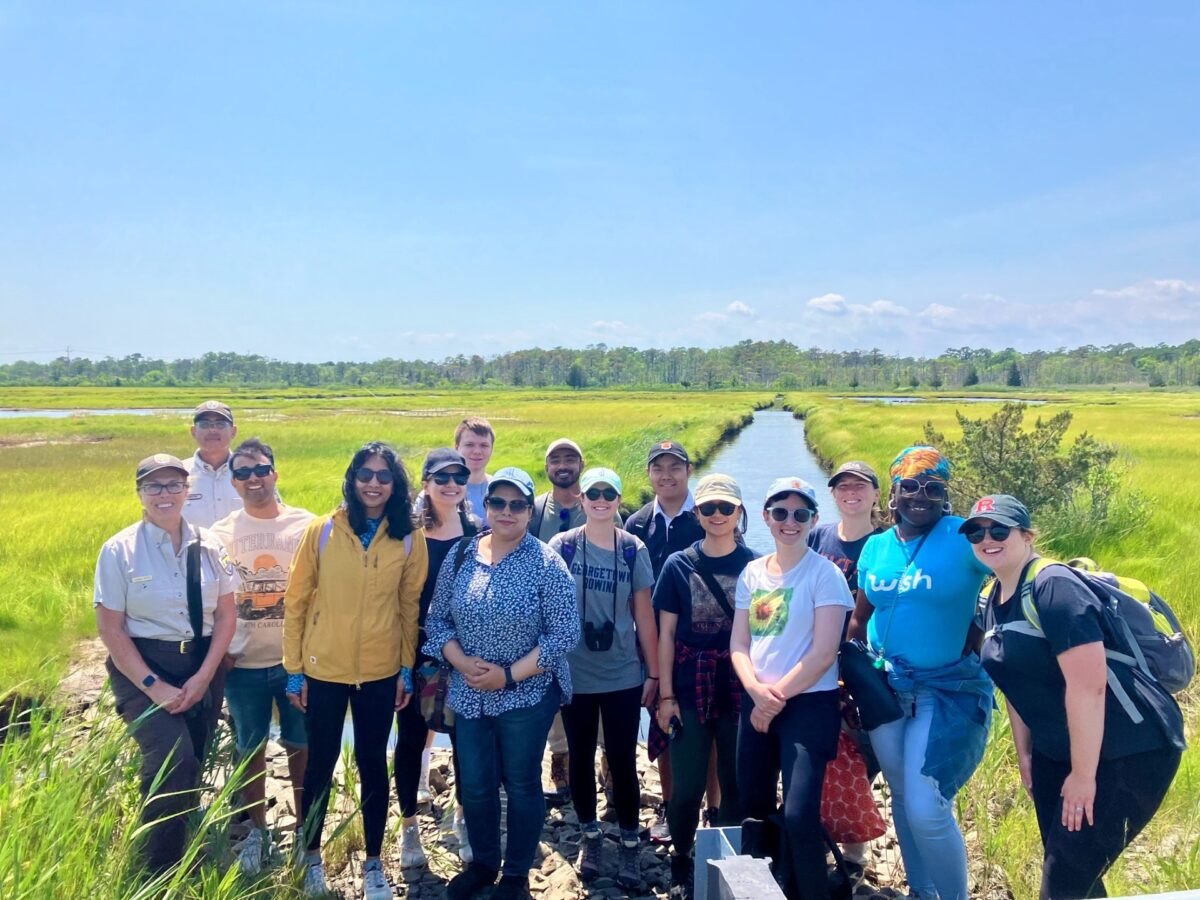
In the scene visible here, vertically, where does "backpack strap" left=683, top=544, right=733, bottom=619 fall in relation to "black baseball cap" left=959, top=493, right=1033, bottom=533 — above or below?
below

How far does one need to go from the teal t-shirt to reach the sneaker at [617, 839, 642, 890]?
1.92m

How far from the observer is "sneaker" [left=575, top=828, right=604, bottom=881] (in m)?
4.32

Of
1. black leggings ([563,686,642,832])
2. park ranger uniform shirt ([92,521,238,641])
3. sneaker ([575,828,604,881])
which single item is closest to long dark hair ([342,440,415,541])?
park ranger uniform shirt ([92,521,238,641])

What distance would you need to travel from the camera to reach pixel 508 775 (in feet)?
12.3

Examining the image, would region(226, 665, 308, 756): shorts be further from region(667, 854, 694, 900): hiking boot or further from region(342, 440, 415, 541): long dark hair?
region(667, 854, 694, 900): hiking boot

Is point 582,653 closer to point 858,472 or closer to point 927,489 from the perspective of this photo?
point 858,472

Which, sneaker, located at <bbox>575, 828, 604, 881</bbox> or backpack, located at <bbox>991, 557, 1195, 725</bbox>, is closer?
backpack, located at <bbox>991, 557, 1195, 725</bbox>

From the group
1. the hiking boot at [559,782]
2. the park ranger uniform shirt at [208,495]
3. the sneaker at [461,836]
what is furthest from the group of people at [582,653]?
the hiking boot at [559,782]

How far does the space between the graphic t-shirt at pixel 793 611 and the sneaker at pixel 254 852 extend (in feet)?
8.74

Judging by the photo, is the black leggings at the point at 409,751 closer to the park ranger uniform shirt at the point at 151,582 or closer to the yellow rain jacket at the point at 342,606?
the yellow rain jacket at the point at 342,606

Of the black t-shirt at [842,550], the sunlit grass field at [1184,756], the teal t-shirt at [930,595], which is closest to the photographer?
the teal t-shirt at [930,595]

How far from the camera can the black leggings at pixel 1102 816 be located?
9.01 feet

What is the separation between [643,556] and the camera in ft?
13.7

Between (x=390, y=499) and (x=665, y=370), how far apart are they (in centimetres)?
14269
